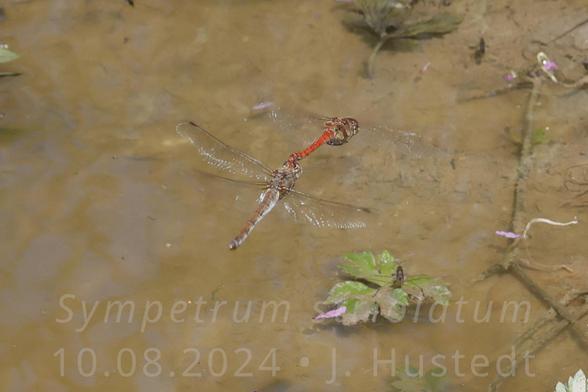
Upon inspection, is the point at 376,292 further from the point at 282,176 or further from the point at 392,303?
the point at 282,176

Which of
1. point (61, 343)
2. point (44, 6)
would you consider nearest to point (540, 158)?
point (61, 343)

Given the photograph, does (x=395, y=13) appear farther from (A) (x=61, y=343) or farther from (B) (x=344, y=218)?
(A) (x=61, y=343)

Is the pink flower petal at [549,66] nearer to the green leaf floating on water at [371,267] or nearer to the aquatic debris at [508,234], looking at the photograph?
the aquatic debris at [508,234]

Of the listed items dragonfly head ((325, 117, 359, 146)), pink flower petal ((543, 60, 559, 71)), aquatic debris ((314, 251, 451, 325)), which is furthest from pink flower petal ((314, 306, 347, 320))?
pink flower petal ((543, 60, 559, 71))

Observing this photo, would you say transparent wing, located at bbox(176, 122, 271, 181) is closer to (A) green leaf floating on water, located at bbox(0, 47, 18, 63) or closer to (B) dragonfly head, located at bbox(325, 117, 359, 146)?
(B) dragonfly head, located at bbox(325, 117, 359, 146)

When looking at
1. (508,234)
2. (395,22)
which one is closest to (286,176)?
(508,234)

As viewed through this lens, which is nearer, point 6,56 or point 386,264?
point 386,264

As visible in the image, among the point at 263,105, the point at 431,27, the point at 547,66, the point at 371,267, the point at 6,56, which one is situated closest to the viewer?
the point at 371,267
